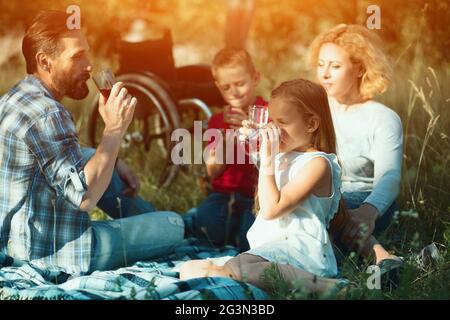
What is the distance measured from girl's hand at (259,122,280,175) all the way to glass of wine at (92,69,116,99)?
671mm

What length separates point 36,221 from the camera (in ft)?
12.0

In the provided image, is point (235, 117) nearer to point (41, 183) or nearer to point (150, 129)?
point (41, 183)

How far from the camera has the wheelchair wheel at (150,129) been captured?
16.6 ft

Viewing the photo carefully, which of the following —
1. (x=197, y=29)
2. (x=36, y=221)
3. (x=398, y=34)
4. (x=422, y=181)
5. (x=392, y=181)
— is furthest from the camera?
(x=197, y=29)

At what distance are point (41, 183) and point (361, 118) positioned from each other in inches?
58.8

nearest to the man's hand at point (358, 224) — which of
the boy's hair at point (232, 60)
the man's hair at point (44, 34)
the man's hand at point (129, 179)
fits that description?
Result: the boy's hair at point (232, 60)

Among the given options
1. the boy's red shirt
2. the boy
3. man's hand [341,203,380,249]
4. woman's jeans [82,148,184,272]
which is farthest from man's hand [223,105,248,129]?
man's hand [341,203,380,249]

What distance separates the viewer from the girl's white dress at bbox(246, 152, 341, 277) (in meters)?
3.34

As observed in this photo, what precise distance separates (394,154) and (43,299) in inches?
66.8

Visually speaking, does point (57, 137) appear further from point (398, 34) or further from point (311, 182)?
point (398, 34)

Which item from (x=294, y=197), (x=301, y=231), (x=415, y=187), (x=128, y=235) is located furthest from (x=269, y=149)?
(x=415, y=187)

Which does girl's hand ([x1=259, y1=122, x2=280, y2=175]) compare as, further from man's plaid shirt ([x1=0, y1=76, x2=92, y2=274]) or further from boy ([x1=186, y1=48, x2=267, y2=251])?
boy ([x1=186, y1=48, x2=267, y2=251])

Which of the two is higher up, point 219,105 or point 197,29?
point 197,29
